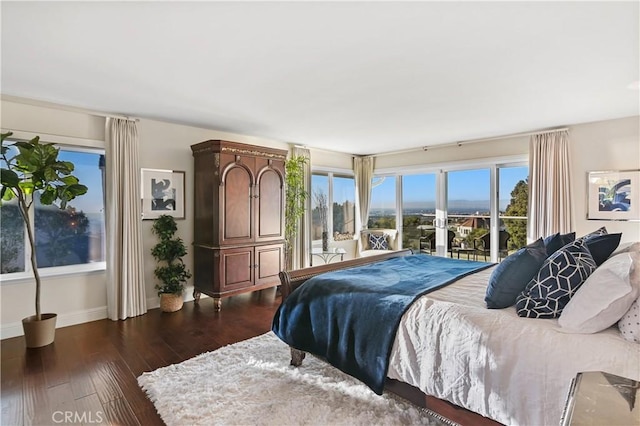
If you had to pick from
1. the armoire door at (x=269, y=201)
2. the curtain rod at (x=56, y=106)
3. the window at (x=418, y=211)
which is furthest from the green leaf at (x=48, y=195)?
the window at (x=418, y=211)

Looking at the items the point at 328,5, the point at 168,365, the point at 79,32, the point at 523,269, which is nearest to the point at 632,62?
the point at 523,269

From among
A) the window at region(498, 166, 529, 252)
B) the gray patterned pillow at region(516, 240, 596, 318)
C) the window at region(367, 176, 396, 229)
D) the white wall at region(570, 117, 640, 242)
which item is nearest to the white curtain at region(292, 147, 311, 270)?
the window at region(367, 176, 396, 229)

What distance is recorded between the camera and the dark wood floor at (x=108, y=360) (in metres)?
2.06

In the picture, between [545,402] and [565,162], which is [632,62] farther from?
[545,402]

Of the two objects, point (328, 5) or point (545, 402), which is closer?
point (545, 402)

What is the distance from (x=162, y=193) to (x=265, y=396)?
307cm

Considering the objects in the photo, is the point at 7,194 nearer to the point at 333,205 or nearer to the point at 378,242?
the point at 333,205

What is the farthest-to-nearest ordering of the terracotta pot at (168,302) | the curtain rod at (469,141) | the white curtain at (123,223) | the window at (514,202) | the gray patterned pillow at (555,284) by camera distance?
the window at (514,202) < the curtain rod at (469,141) < the terracotta pot at (168,302) < the white curtain at (123,223) < the gray patterned pillow at (555,284)

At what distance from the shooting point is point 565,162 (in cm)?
424

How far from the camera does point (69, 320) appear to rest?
3576 millimetres

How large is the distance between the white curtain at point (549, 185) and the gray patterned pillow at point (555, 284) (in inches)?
116

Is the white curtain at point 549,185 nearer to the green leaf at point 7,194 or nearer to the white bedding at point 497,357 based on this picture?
the white bedding at point 497,357

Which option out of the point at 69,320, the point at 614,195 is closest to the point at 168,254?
the point at 69,320

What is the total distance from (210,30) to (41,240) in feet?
10.6
